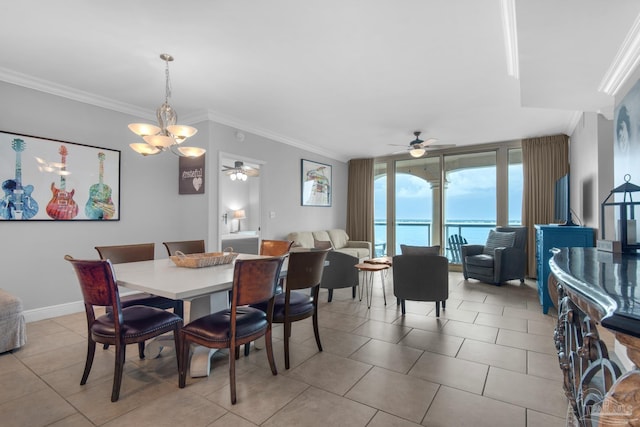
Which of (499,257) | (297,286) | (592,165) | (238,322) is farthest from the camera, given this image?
(499,257)

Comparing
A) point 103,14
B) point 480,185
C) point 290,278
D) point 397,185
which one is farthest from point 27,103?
point 480,185

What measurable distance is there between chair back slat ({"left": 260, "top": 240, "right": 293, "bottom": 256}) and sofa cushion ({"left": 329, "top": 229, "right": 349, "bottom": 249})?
318 cm

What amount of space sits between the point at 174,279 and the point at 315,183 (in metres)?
4.81

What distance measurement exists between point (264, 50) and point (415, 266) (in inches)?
106

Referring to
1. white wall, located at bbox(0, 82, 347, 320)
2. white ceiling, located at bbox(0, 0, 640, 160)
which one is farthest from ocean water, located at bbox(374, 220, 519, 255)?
white wall, located at bbox(0, 82, 347, 320)

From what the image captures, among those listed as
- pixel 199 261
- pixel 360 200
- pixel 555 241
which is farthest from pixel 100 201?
pixel 555 241

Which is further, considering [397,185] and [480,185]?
[397,185]

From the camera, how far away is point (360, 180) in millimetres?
7695

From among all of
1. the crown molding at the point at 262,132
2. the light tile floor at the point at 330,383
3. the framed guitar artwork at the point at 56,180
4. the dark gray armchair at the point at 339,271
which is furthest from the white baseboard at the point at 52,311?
the dark gray armchair at the point at 339,271

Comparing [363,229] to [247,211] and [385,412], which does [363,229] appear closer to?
[247,211]

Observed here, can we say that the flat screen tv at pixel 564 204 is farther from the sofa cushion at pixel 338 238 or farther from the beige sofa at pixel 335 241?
the sofa cushion at pixel 338 238

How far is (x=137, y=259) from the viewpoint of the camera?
3.01 meters

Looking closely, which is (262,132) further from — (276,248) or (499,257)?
(499,257)

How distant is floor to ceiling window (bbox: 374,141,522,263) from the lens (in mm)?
6109
